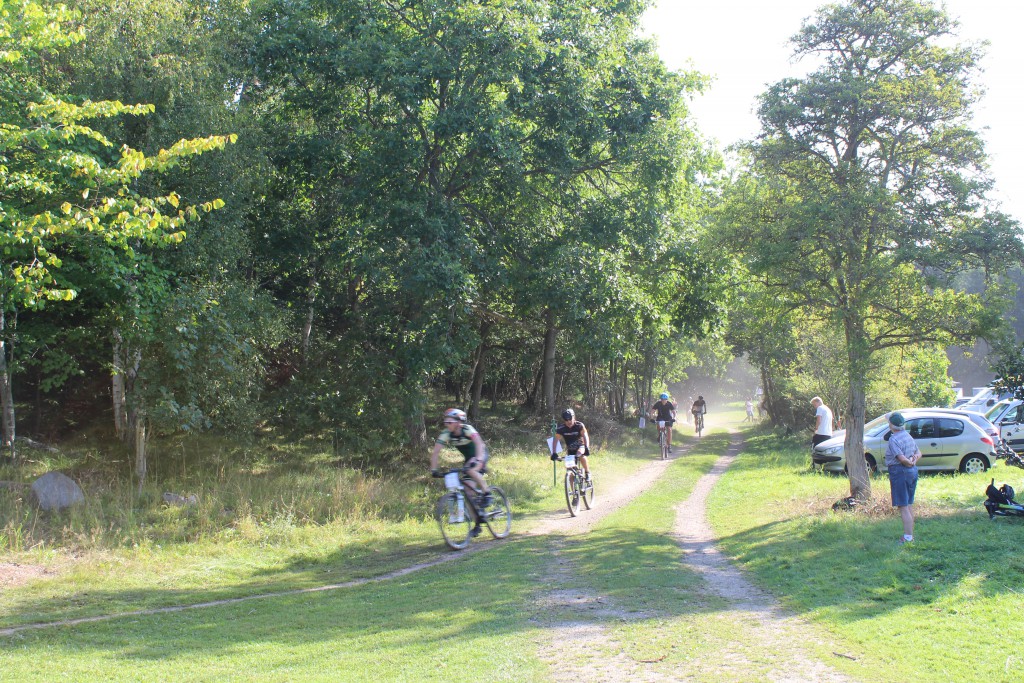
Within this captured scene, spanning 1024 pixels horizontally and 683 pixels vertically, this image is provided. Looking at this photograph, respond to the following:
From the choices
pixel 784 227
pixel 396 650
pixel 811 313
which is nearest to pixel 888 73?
pixel 784 227

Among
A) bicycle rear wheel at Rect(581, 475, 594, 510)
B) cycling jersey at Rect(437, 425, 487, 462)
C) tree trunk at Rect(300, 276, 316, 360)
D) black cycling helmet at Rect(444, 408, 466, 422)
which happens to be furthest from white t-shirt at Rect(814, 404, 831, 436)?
tree trunk at Rect(300, 276, 316, 360)

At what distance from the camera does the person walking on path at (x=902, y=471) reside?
9.47 m

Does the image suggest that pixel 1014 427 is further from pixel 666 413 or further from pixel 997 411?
pixel 666 413

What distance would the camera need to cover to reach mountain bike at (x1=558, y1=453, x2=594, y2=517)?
44.4ft

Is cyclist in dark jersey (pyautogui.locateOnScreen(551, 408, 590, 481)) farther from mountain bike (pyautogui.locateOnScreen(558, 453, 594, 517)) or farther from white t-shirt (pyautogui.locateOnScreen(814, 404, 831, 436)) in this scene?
white t-shirt (pyautogui.locateOnScreen(814, 404, 831, 436))

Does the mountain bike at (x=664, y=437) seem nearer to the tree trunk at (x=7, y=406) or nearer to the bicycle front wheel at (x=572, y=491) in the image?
the bicycle front wheel at (x=572, y=491)

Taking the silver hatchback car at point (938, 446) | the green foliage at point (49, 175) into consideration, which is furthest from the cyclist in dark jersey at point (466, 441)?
the silver hatchback car at point (938, 446)

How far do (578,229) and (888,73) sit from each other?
23.3ft

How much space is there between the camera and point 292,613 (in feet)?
24.9

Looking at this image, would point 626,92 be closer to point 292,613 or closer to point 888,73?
point 888,73

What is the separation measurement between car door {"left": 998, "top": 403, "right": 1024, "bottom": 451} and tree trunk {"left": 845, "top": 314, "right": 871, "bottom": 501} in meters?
9.78

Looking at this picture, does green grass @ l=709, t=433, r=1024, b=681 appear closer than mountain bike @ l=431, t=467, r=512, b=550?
Yes

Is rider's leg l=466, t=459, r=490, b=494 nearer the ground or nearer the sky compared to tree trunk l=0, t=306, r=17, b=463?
nearer the ground

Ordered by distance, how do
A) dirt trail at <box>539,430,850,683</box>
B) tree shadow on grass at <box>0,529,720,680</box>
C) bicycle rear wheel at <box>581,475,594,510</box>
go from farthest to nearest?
bicycle rear wheel at <box>581,475,594,510</box>
tree shadow on grass at <box>0,529,720,680</box>
dirt trail at <box>539,430,850,683</box>
